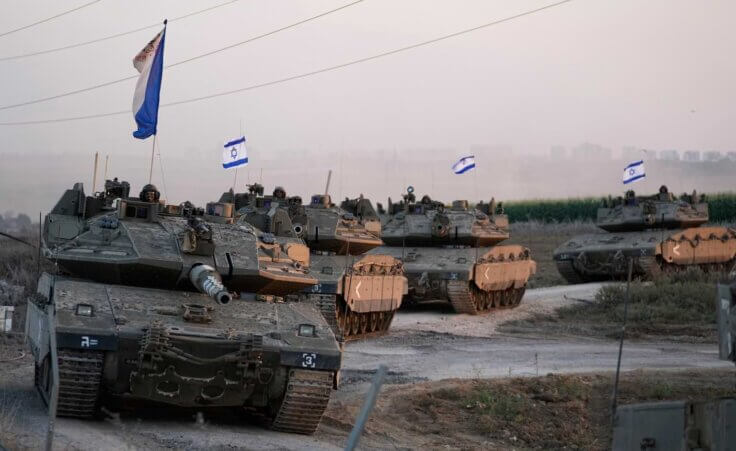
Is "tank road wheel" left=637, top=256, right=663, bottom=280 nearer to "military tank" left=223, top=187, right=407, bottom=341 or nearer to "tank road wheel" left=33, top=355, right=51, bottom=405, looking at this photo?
"military tank" left=223, top=187, right=407, bottom=341

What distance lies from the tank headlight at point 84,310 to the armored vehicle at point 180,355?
0.01 meters

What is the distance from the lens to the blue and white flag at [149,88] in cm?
2061

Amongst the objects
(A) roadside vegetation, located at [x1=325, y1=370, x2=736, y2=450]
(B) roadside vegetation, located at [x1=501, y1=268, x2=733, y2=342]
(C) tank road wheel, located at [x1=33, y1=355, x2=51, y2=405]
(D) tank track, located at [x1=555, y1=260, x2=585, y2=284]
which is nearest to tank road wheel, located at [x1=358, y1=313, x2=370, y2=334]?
(B) roadside vegetation, located at [x1=501, y1=268, x2=733, y2=342]

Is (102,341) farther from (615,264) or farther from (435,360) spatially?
(615,264)

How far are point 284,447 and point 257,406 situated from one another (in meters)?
1.43

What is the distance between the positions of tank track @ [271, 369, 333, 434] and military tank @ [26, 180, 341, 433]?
0.03 ft

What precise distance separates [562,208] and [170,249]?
63.0 metres

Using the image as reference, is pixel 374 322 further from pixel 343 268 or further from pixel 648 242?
pixel 648 242

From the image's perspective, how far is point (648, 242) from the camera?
114ft

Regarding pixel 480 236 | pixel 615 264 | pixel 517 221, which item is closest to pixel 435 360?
pixel 480 236

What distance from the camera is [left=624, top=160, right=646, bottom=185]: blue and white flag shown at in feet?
137

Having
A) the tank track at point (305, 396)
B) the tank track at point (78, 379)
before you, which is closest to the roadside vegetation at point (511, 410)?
the tank track at point (305, 396)

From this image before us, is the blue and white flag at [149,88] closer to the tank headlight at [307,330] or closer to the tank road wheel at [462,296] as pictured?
the tank headlight at [307,330]

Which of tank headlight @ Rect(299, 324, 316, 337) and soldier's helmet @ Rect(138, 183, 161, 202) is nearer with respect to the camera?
tank headlight @ Rect(299, 324, 316, 337)
